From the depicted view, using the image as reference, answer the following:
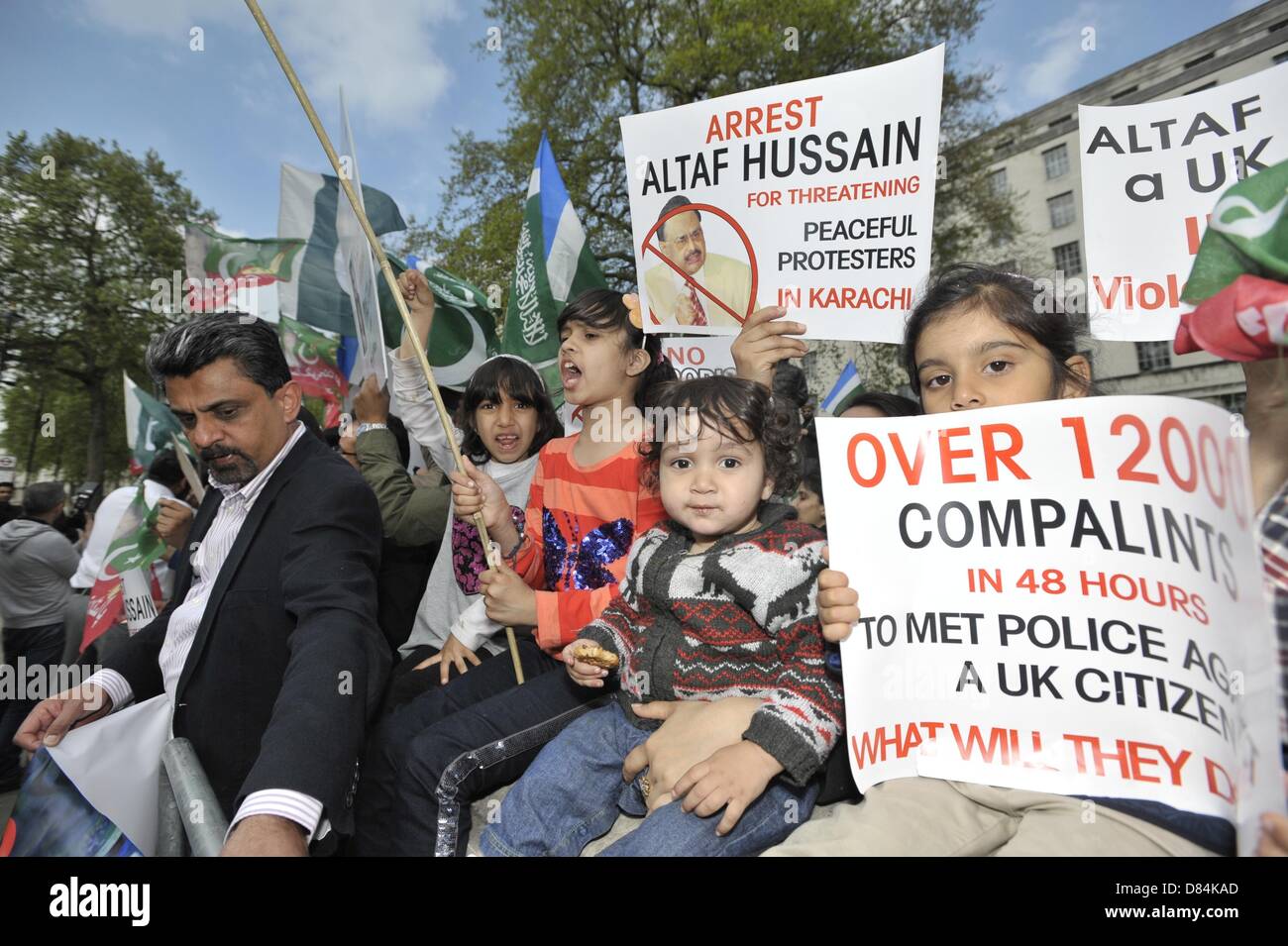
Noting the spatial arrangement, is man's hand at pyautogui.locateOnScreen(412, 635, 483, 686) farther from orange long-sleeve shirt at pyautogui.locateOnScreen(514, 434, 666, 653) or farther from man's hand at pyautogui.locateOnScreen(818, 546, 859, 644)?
man's hand at pyautogui.locateOnScreen(818, 546, 859, 644)

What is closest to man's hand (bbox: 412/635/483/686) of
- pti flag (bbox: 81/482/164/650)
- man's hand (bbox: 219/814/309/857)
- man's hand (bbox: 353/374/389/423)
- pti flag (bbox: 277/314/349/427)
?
man's hand (bbox: 219/814/309/857)

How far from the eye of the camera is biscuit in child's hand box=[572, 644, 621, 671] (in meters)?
2.13

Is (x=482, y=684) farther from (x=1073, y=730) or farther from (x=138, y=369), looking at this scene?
(x=138, y=369)

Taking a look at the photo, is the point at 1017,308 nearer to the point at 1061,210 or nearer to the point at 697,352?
the point at 697,352

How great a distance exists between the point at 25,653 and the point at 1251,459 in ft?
26.1

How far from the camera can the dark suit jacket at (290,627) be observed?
1.92 m

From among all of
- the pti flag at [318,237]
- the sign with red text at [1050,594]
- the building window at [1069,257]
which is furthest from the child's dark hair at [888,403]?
the building window at [1069,257]

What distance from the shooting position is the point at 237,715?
2.21m

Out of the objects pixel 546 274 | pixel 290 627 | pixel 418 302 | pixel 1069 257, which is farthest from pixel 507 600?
pixel 1069 257

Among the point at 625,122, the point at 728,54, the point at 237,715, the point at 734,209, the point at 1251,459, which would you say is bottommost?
the point at 237,715

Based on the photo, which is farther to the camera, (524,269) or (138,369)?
(138,369)

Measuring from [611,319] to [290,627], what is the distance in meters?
1.62

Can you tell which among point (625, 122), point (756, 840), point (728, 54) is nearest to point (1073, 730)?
point (756, 840)

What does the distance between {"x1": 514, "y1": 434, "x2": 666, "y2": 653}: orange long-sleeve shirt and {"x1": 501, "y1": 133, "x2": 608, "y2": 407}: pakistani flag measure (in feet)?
7.35
